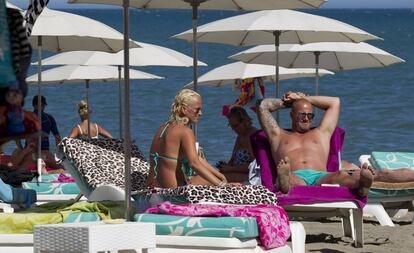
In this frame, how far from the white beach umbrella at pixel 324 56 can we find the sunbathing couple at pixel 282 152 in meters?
4.94

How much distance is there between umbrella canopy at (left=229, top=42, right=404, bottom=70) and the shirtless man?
16.2 ft

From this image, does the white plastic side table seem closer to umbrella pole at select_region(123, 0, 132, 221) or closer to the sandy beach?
umbrella pole at select_region(123, 0, 132, 221)

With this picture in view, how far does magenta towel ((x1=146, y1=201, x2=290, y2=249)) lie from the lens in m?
7.13

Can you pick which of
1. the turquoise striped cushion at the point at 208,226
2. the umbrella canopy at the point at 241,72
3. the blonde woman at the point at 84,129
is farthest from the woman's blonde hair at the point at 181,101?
the blonde woman at the point at 84,129

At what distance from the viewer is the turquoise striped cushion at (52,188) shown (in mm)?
10648

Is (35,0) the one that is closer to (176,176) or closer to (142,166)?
(176,176)

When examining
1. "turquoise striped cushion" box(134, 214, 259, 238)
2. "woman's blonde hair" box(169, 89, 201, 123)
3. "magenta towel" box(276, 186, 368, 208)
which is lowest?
"magenta towel" box(276, 186, 368, 208)

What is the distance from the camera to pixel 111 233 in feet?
21.0

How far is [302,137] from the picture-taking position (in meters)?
9.99

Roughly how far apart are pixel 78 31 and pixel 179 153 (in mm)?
3412

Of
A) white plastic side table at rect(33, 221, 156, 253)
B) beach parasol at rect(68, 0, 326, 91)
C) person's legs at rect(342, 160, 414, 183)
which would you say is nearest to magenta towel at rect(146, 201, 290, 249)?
white plastic side table at rect(33, 221, 156, 253)

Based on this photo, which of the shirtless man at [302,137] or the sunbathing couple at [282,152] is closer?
the sunbathing couple at [282,152]

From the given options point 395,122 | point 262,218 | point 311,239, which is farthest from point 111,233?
point 395,122

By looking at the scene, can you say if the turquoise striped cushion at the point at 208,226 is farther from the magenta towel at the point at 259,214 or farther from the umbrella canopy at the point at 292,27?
the umbrella canopy at the point at 292,27
